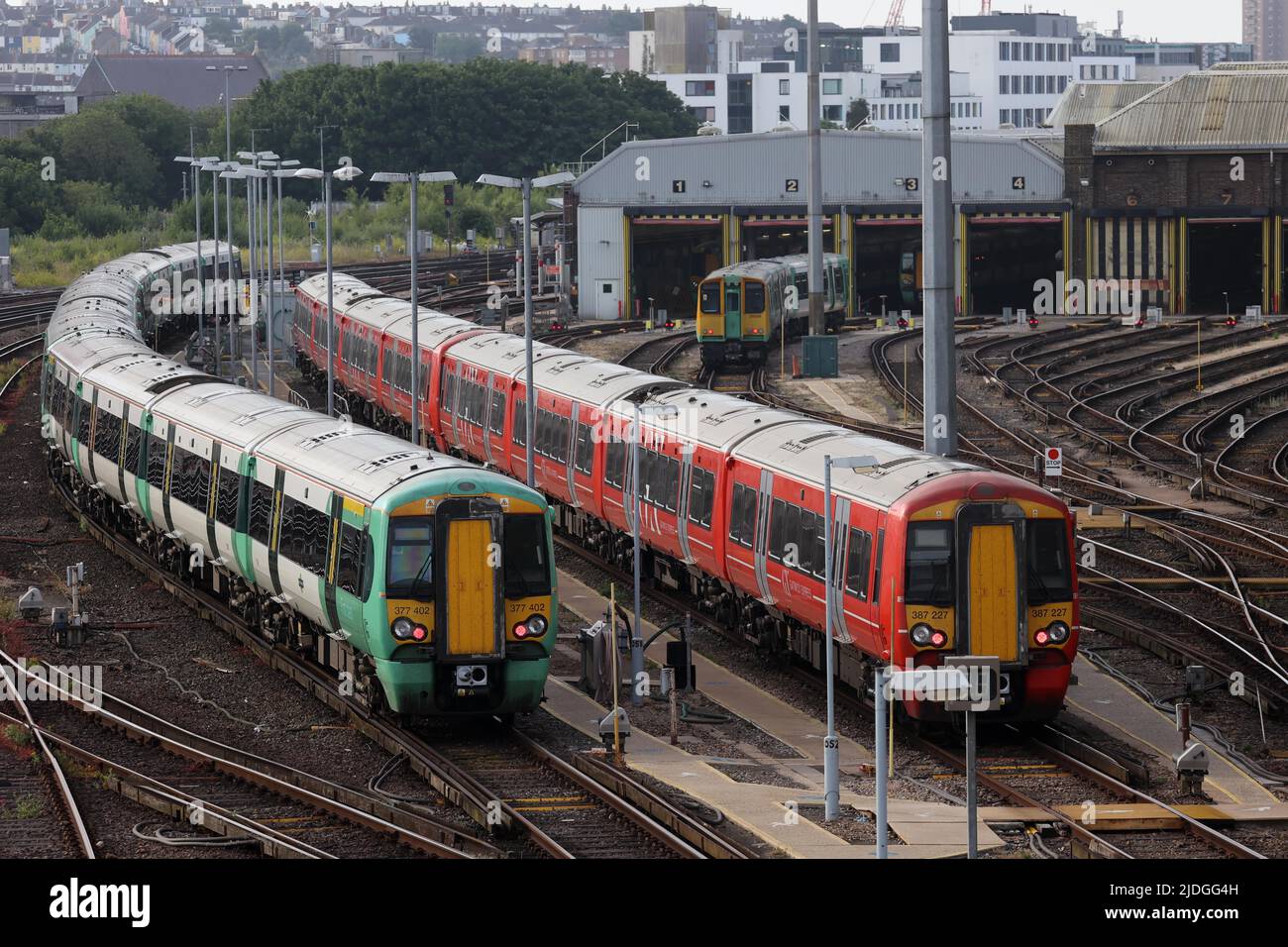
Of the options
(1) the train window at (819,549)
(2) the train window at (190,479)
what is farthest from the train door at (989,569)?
(2) the train window at (190,479)

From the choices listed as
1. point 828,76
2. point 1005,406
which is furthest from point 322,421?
point 828,76

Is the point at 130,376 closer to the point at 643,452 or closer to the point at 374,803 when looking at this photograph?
the point at 643,452

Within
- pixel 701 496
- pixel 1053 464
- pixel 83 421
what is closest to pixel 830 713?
pixel 701 496

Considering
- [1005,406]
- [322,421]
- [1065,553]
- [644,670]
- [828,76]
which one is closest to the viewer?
[1065,553]

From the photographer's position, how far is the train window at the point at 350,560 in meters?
21.4

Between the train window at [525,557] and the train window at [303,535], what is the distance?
2.67 meters

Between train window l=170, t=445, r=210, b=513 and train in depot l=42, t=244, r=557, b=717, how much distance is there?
3 centimetres

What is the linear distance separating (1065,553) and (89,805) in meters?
9.47

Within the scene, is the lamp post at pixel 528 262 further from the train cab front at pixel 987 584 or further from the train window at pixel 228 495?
the train cab front at pixel 987 584

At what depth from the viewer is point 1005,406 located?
51750 mm

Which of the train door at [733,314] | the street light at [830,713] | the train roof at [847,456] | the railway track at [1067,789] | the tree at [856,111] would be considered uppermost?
the tree at [856,111]

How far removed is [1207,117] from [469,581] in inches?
2314

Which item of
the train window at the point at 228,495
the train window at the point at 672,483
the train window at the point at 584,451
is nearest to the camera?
the train window at the point at 228,495

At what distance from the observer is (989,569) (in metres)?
20.1
